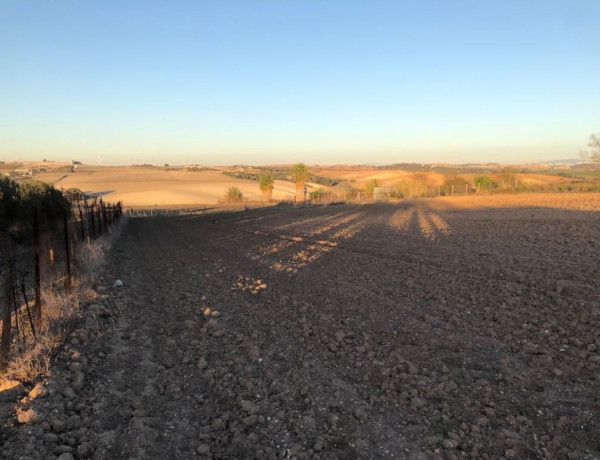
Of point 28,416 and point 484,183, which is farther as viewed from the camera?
point 484,183

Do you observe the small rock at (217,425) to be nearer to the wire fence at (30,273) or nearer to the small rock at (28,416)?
the small rock at (28,416)

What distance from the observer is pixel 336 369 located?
532cm

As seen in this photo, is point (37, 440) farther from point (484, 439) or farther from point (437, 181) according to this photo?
point (437, 181)

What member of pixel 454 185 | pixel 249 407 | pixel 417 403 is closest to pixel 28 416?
pixel 249 407

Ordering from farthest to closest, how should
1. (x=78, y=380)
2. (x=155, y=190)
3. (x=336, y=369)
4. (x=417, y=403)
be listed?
(x=155, y=190), (x=336, y=369), (x=78, y=380), (x=417, y=403)

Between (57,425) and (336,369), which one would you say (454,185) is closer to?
(336,369)

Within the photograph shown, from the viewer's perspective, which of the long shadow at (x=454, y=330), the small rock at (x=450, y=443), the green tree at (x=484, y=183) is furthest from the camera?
the green tree at (x=484, y=183)

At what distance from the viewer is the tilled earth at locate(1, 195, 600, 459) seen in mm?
3846

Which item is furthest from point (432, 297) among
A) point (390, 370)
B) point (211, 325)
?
point (211, 325)

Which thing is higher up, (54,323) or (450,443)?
(54,323)

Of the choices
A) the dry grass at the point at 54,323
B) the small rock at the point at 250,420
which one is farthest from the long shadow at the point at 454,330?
the dry grass at the point at 54,323

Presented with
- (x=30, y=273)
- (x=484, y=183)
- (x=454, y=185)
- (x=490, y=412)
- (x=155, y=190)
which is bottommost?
(x=155, y=190)

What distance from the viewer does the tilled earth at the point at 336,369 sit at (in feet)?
12.6

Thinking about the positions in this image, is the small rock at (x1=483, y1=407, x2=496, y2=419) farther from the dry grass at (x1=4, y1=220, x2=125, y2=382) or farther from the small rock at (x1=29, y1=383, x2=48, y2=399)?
the dry grass at (x1=4, y1=220, x2=125, y2=382)
